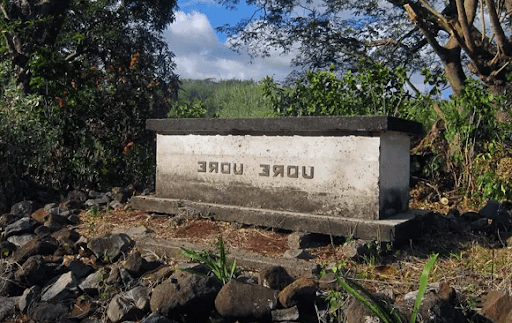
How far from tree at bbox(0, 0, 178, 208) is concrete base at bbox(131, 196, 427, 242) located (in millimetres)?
2805

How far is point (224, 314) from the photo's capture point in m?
2.99

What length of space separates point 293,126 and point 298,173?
0.47 m

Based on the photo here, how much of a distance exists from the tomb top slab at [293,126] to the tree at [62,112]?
2433 millimetres

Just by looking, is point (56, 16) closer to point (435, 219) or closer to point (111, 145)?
point (111, 145)

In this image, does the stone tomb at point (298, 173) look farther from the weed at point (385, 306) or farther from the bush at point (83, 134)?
the bush at point (83, 134)

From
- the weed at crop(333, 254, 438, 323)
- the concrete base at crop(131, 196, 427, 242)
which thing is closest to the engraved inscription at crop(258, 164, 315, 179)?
the concrete base at crop(131, 196, 427, 242)

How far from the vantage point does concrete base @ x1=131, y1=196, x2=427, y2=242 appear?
447cm

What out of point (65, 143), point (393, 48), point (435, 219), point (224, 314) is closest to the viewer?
point (224, 314)

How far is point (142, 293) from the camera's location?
330cm

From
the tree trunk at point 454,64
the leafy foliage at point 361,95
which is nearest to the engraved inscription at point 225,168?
the leafy foliage at point 361,95

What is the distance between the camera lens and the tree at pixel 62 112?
738 cm

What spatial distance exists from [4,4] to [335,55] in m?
6.75

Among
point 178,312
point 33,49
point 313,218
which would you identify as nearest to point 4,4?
point 33,49

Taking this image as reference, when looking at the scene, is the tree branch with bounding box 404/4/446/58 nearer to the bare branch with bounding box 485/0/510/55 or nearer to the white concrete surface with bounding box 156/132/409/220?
the bare branch with bounding box 485/0/510/55
